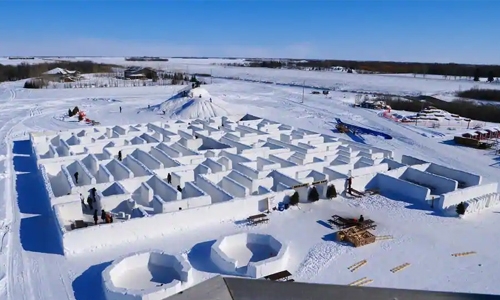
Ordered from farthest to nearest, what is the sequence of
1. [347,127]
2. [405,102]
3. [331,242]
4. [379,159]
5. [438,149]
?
1. [405,102]
2. [347,127]
3. [438,149]
4. [379,159]
5. [331,242]

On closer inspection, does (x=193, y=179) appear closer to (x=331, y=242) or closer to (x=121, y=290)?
(x=331, y=242)

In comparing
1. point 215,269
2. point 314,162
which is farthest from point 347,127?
point 215,269

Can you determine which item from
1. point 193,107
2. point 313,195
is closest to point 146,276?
point 313,195

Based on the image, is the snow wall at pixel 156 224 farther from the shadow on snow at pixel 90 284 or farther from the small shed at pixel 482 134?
the small shed at pixel 482 134

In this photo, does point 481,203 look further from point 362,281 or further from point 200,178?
point 200,178

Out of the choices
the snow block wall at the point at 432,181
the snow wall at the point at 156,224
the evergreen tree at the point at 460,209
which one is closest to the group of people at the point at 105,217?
the snow wall at the point at 156,224
